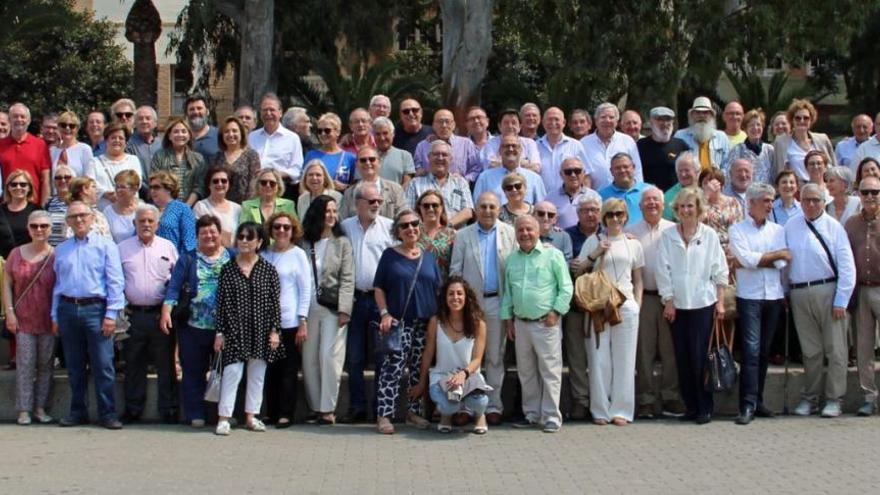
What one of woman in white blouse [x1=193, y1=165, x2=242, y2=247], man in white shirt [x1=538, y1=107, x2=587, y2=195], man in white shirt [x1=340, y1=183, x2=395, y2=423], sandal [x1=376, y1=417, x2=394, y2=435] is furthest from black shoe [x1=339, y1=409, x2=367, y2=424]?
man in white shirt [x1=538, y1=107, x2=587, y2=195]

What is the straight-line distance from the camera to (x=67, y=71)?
3547cm

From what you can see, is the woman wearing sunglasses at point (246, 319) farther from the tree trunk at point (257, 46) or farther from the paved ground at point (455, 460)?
the tree trunk at point (257, 46)

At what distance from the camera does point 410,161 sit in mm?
13453

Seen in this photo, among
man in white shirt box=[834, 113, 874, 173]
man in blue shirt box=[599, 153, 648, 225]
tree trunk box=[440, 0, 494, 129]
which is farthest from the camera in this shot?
tree trunk box=[440, 0, 494, 129]

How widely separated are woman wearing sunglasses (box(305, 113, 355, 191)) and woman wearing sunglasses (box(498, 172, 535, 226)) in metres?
1.74

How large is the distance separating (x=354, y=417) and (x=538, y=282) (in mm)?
2025

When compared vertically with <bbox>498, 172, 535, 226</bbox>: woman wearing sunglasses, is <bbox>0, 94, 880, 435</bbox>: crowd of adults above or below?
below

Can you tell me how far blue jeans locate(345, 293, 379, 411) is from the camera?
11.9 metres

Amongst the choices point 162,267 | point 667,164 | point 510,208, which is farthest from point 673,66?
point 162,267

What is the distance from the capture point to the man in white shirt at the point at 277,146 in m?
13.5

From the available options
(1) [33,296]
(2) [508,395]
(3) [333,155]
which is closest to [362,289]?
(2) [508,395]

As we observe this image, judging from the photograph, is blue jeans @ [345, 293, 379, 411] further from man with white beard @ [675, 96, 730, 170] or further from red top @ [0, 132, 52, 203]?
man with white beard @ [675, 96, 730, 170]

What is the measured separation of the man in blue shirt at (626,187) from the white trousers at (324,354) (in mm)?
2735

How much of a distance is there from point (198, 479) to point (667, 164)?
6323mm
